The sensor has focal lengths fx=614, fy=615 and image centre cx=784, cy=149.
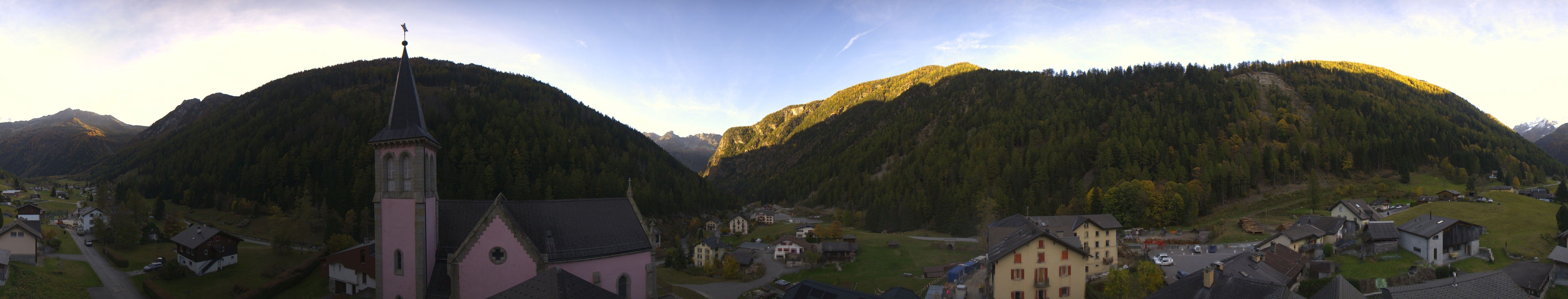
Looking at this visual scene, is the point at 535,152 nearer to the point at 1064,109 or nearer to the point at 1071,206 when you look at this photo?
the point at 1071,206

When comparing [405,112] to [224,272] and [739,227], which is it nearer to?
[224,272]

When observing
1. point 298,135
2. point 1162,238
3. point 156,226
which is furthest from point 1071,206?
point 298,135

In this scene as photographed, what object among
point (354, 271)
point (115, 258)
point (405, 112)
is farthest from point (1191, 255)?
point (115, 258)

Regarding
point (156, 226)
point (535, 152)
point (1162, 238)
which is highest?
point (535, 152)

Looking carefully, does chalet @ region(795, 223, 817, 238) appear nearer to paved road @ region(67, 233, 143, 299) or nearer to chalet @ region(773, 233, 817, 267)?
chalet @ region(773, 233, 817, 267)

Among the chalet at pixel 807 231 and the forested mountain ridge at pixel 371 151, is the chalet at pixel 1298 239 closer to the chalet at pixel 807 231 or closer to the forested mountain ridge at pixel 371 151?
the chalet at pixel 807 231

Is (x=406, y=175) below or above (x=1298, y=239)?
above
